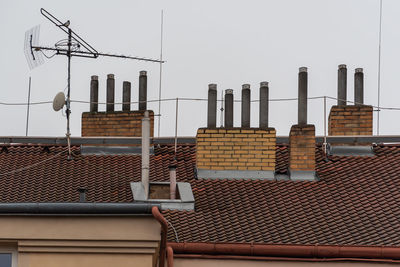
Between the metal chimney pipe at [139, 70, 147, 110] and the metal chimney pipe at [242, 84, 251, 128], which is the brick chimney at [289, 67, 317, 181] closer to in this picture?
the metal chimney pipe at [242, 84, 251, 128]

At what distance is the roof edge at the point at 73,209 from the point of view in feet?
52.7

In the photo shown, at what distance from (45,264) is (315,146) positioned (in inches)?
293

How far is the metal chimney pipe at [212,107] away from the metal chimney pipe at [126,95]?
6.53 ft

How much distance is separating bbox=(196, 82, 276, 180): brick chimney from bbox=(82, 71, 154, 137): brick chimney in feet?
5.99

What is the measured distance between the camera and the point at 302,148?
2144 centimetres

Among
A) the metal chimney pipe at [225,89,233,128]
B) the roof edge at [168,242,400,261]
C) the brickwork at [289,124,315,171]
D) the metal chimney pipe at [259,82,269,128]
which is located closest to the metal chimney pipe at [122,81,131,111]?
the metal chimney pipe at [225,89,233,128]

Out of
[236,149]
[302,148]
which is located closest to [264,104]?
[236,149]

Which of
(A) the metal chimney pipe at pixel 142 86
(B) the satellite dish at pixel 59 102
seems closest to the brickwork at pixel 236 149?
(A) the metal chimney pipe at pixel 142 86

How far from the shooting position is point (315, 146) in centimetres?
2217

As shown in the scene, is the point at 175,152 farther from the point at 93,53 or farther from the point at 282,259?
the point at 282,259

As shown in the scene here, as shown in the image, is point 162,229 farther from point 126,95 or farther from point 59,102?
point 126,95

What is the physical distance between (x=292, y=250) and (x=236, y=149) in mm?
4867

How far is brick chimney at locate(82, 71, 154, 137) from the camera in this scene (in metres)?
23.4

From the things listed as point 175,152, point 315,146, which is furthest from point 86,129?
point 315,146
